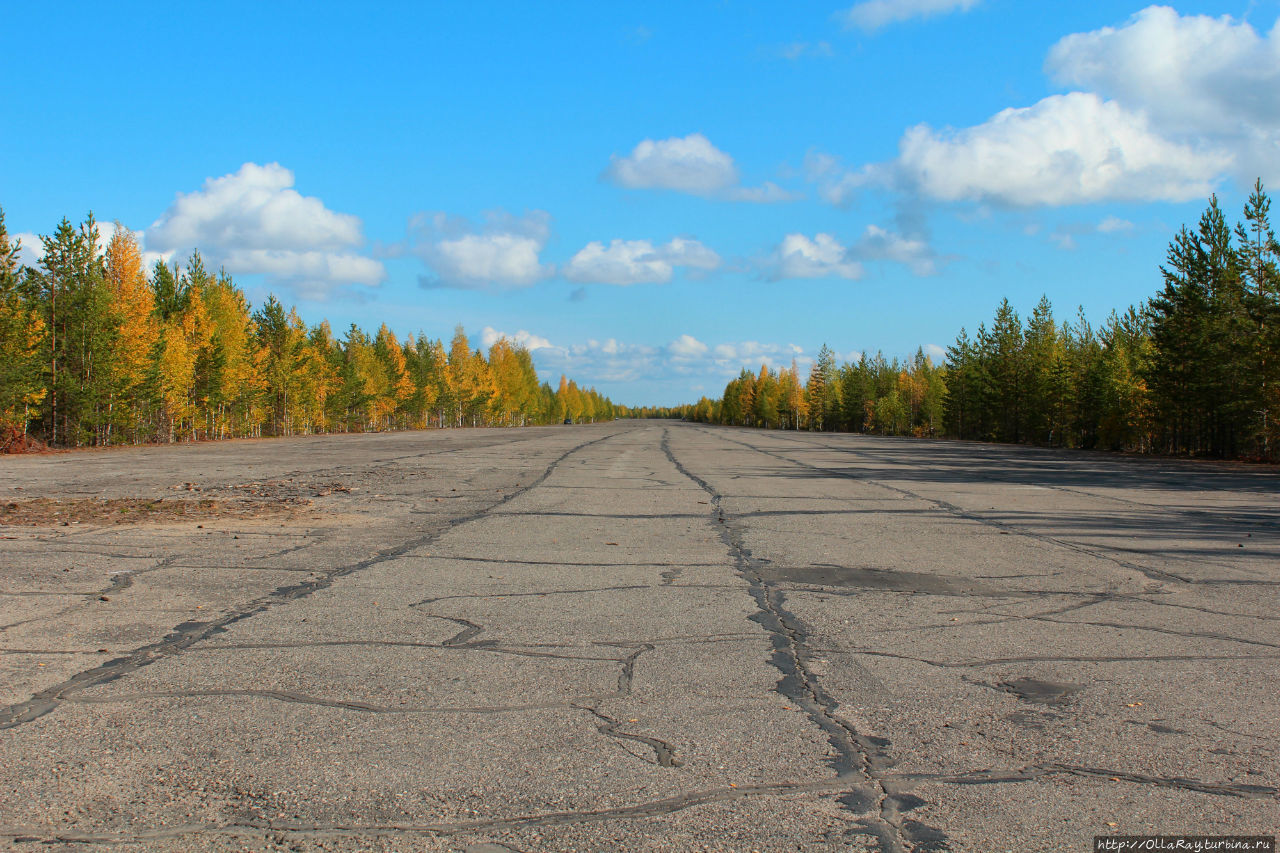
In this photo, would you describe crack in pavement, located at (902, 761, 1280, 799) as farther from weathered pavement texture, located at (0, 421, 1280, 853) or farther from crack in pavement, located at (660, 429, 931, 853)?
crack in pavement, located at (660, 429, 931, 853)

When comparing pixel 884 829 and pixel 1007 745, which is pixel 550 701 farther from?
pixel 1007 745

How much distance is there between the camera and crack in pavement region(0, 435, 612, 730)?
4.14 metres

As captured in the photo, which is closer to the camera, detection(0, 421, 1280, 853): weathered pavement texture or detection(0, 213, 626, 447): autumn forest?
detection(0, 421, 1280, 853): weathered pavement texture

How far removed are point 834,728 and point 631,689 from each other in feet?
3.76

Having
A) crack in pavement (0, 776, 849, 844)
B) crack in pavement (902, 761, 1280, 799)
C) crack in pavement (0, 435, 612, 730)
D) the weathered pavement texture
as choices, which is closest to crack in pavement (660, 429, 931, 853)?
the weathered pavement texture

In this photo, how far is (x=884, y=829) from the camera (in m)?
2.97

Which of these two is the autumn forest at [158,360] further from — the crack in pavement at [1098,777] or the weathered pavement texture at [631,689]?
the crack in pavement at [1098,777]

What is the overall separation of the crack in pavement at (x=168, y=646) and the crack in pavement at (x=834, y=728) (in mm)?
3809

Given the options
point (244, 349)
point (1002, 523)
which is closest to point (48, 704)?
point (1002, 523)

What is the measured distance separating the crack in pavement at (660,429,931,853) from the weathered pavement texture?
0.02m

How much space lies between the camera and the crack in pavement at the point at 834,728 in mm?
2967

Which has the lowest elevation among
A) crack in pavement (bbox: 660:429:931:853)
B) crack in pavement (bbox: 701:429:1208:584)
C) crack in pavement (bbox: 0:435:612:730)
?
crack in pavement (bbox: 0:435:612:730)

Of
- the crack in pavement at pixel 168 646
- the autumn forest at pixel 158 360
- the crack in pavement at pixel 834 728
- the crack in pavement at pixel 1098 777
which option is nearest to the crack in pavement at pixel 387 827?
the crack in pavement at pixel 834 728

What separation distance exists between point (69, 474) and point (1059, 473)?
25653 mm
